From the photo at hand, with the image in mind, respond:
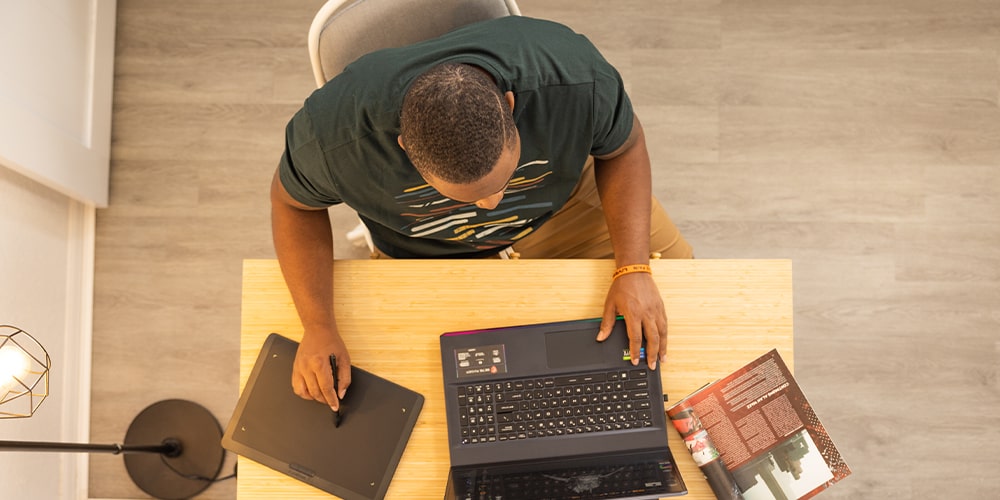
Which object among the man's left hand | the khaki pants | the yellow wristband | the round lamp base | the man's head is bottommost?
the round lamp base

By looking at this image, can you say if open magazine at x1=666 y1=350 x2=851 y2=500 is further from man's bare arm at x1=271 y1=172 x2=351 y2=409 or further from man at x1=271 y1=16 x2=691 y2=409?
man's bare arm at x1=271 y1=172 x2=351 y2=409

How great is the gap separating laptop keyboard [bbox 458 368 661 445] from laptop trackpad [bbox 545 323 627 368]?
→ 0.02 metres

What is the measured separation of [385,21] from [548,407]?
2.32 feet

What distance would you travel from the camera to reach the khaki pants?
1.46 meters

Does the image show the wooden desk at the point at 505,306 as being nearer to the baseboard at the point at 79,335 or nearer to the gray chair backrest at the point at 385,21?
the gray chair backrest at the point at 385,21

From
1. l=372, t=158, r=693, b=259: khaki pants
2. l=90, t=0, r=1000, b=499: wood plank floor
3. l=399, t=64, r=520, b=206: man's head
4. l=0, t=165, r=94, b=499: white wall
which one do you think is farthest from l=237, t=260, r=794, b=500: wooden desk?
l=0, t=165, r=94, b=499: white wall

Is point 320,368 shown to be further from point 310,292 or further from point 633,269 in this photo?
point 633,269

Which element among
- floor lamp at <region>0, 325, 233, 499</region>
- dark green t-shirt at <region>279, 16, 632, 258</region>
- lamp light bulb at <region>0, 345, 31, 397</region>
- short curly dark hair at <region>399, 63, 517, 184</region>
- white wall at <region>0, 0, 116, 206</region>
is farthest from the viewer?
floor lamp at <region>0, 325, 233, 499</region>

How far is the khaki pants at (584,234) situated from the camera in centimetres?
146

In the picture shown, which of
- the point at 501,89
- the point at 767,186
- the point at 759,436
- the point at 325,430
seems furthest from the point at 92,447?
the point at 767,186

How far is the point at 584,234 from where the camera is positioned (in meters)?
1.52

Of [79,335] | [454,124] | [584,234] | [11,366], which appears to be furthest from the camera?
[79,335]

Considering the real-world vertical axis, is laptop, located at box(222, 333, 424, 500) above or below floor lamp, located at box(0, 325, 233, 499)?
above

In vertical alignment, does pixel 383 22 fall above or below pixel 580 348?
above
